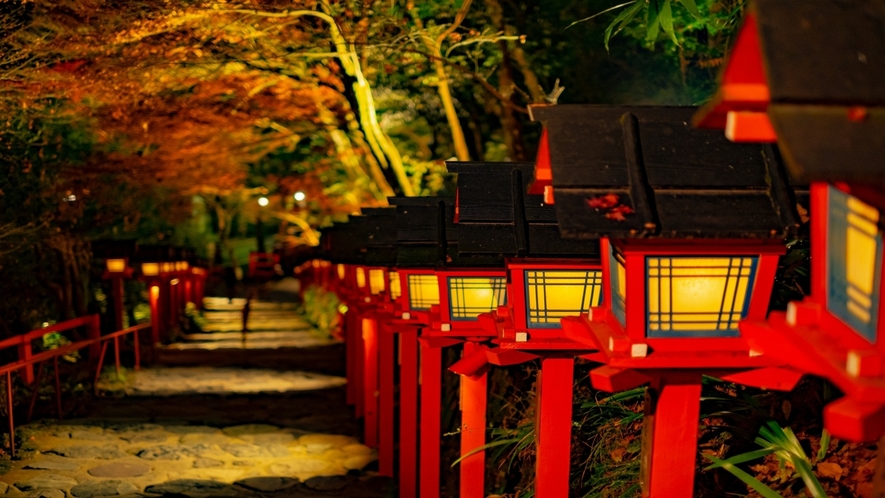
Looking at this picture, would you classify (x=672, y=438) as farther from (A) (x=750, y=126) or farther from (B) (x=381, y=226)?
(B) (x=381, y=226)

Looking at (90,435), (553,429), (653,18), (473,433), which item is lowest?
(90,435)

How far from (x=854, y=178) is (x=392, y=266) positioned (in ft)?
28.2

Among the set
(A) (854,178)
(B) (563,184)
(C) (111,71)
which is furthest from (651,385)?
(C) (111,71)

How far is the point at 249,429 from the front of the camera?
14938 mm

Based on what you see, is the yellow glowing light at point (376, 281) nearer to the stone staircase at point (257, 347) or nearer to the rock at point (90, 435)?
the rock at point (90, 435)

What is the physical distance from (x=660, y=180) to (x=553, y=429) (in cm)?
259

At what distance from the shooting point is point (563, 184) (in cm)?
371

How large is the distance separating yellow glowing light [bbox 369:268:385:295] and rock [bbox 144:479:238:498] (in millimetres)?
3699

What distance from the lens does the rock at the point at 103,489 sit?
1086cm

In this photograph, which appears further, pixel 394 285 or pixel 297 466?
pixel 297 466

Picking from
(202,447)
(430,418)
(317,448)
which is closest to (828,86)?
(430,418)

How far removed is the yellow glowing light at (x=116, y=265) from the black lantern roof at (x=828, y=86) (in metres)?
20.6

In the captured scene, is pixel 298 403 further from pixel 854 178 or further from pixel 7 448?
pixel 854 178

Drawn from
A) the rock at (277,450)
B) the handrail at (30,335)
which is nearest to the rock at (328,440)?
the rock at (277,450)
